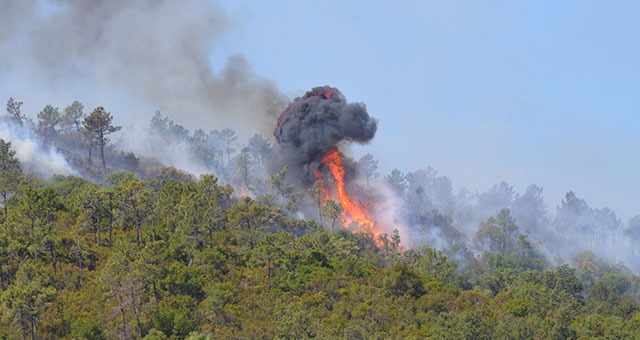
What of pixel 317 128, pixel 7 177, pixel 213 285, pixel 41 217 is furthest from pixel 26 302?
pixel 317 128

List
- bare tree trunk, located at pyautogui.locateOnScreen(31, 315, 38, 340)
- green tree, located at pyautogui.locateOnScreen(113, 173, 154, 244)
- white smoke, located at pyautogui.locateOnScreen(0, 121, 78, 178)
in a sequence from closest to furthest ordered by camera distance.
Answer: bare tree trunk, located at pyautogui.locateOnScreen(31, 315, 38, 340)
green tree, located at pyautogui.locateOnScreen(113, 173, 154, 244)
white smoke, located at pyautogui.locateOnScreen(0, 121, 78, 178)

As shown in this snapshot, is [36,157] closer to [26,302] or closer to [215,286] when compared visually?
[215,286]

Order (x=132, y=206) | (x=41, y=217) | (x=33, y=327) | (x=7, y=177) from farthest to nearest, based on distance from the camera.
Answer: (x=7, y=177), (x=132, y=206), (x=41, y=217), (x=33, y=327)

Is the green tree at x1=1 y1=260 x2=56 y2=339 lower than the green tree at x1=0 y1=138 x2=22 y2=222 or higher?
lower

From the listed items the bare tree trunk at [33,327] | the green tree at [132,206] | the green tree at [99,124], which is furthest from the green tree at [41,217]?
the green tree at [99,124]

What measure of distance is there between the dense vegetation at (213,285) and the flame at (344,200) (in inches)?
1544

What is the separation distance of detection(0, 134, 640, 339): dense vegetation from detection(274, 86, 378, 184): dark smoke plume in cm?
4455

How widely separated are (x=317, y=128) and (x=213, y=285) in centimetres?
8452

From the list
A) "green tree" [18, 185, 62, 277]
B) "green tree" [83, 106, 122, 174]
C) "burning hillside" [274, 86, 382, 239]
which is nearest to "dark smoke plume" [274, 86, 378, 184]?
"burning hillside" [274, 86, 382, 239]

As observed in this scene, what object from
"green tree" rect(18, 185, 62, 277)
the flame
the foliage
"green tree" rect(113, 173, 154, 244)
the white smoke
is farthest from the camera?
the white smoke

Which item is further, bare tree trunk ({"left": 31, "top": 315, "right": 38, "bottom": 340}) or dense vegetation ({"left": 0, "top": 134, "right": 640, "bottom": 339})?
dense vegetation ({"left": 0, "top": 134, "right": 640, "bottom": 339})

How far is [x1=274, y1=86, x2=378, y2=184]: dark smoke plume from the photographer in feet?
606

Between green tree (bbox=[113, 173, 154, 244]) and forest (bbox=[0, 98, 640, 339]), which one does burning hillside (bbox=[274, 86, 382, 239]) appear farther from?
green tree (bbox=[113, 173, 154, 244])

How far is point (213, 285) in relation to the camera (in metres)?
103
